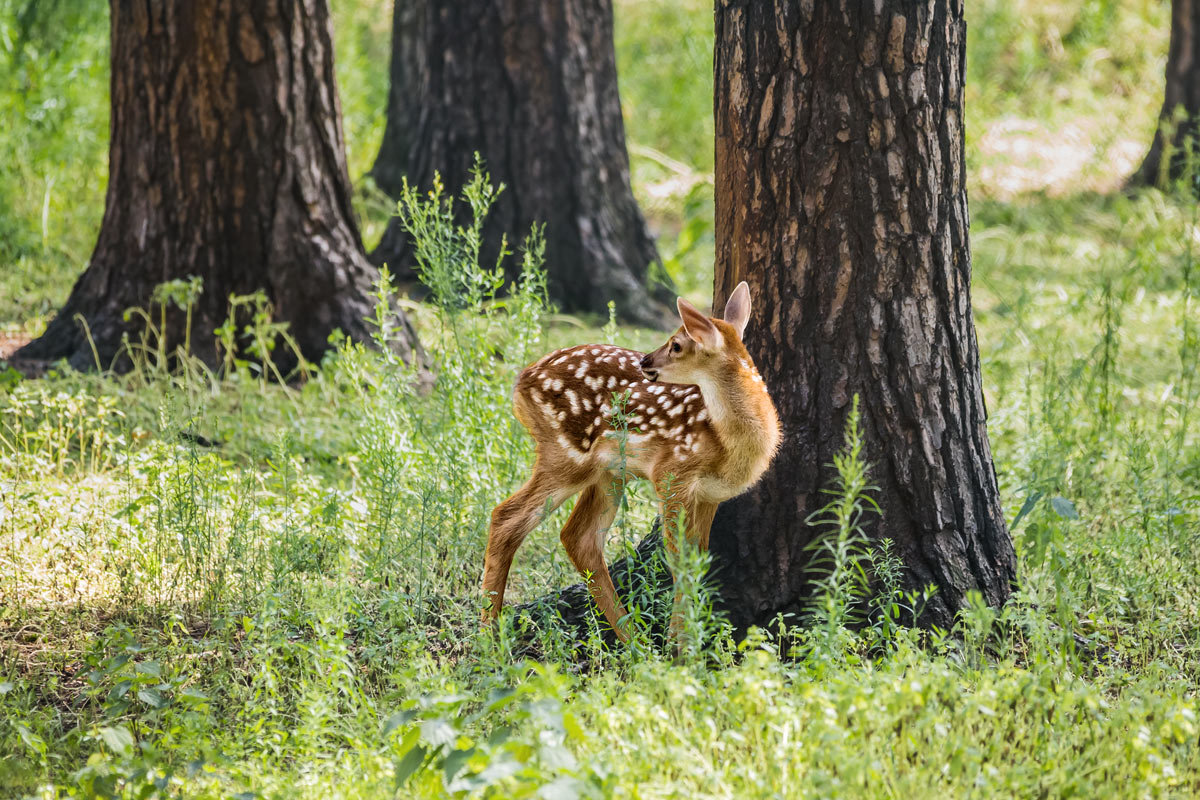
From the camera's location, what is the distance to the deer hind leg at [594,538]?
12.8ft

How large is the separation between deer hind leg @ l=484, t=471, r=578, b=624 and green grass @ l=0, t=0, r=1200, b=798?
6.5 inches

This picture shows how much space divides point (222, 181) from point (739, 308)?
3.64m

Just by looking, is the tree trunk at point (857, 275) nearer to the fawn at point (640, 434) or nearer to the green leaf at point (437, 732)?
the fawn at point (640, 434)

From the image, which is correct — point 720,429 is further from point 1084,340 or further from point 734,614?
point 1084,340

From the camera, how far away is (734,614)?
3955mm

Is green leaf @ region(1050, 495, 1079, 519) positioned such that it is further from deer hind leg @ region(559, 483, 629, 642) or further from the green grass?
deer hind leg @ region(559, 483, 629, 642)

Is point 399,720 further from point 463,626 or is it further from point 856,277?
point 856,277

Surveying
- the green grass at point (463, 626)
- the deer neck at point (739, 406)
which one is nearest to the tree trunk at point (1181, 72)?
the green grass at point (463, 626)

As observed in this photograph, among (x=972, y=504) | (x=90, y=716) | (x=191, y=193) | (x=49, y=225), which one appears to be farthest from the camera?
(x=49, y=225)

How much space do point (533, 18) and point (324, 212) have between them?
2029 millimetres

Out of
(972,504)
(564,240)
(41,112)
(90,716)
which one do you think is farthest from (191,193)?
(972,504)

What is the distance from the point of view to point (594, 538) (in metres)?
4.02

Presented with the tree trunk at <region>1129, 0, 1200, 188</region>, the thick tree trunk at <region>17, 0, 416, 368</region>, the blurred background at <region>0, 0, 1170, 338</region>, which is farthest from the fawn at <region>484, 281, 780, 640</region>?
the tree trunk at <region>1129, 0, 1200, 188</region>

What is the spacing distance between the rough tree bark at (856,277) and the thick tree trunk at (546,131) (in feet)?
12.0
